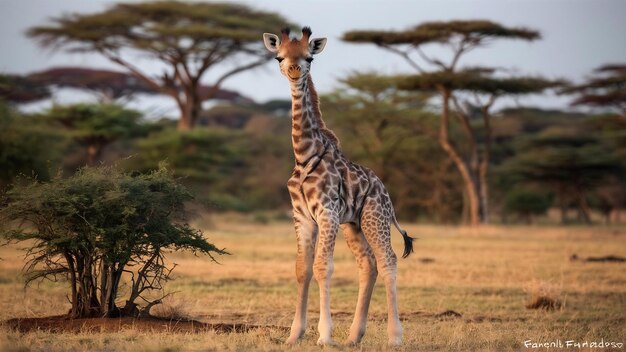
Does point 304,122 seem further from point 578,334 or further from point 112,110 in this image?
point 112,110

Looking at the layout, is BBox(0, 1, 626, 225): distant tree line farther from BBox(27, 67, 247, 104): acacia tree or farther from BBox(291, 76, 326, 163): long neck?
BBox(291, 76, 326, 163): long neck

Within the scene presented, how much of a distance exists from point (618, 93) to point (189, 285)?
84.1ft

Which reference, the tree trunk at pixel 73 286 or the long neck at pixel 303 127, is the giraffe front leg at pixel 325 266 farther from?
the tree trunk at pixel 73 286

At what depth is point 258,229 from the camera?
31812 mm

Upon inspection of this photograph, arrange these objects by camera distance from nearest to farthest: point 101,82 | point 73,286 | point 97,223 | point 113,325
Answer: point 113,325 < point 97,223 < point 73,286 < point 101,82

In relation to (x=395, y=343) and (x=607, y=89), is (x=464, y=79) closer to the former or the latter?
(x=607, y=89)

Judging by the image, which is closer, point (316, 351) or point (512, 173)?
point (316, 351)

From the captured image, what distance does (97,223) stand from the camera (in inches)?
386

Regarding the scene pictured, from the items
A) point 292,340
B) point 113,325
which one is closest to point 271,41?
point 292,340

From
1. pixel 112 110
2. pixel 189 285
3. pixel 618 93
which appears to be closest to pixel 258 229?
pixel 112 110

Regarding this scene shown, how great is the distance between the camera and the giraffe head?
8.77 metres

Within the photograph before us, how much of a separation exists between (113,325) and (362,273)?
256 centimetres

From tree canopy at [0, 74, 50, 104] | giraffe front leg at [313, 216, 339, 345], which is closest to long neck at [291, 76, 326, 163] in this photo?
giraffe front leg at [313, 216, 339, 345]

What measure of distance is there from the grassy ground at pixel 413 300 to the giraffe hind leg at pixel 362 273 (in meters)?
0.19
